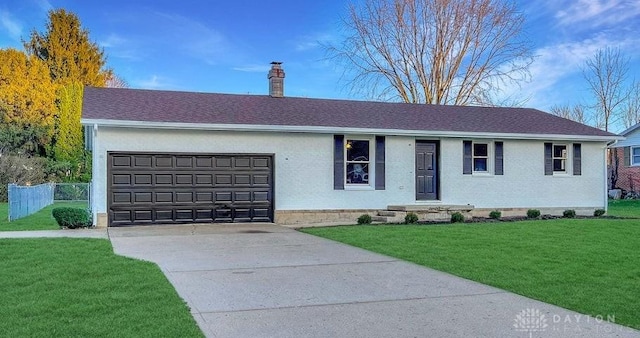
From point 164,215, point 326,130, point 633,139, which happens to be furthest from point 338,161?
point 633,139

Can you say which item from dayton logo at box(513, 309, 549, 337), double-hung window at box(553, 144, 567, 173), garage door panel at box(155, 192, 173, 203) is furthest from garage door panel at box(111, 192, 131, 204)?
double-hung window at box(553, 144, 567, 173)

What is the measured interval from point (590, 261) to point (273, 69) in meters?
13.3

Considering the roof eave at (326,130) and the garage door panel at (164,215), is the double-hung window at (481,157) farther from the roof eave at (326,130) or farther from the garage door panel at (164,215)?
the garage door panel at (164,215)

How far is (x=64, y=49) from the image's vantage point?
34.1 metres

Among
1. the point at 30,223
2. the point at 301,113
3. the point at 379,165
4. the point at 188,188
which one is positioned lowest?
the point at 30,223

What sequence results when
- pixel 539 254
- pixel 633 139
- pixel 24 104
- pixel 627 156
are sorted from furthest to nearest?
pixel 24 104, pixel 627 156, pixel 633 139, pixel 539 254

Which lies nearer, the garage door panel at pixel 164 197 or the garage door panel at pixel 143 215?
the garage door panel at pixel 143 215

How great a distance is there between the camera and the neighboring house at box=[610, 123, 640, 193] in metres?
30.1

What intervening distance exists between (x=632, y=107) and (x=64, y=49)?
3709 centimetres

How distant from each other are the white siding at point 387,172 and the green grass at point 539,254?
239 centimetres

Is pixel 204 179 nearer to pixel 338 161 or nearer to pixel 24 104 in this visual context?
pixel 338 161

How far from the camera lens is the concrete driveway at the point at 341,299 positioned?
504 cm

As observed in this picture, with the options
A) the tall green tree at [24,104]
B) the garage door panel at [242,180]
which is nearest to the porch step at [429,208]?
the garage door panel at [242,180]

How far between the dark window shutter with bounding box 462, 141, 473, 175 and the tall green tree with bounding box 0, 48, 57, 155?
24249 mm
